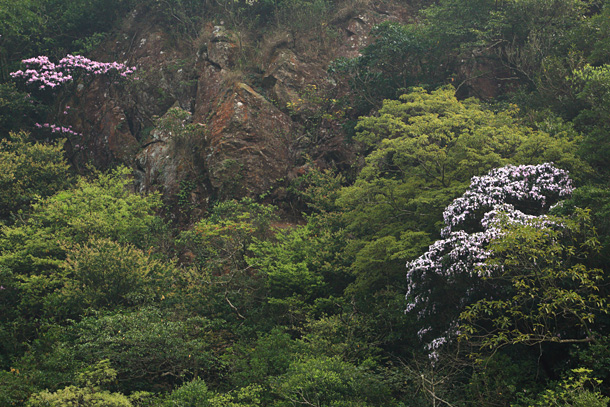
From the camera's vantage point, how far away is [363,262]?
52.6 ft

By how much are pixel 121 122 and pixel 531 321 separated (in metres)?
23.3

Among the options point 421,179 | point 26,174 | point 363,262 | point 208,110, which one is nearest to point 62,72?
point 26,174

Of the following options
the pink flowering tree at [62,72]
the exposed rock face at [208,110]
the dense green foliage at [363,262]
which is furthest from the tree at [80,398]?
the pink flowering tree at [62,72]

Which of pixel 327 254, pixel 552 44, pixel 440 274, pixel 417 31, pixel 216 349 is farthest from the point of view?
pixel 417 31

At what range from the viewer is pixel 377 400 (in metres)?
11.9

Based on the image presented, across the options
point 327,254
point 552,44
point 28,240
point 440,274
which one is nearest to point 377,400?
point 440,274

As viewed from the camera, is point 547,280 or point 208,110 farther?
point 208,110

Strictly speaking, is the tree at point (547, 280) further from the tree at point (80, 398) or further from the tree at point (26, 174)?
the tree at point (26, 174)

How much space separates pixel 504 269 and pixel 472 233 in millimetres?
1789

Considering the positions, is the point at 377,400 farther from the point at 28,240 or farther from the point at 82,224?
the point at 28,240

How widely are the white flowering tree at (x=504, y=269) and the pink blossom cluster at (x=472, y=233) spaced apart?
0.02 meters

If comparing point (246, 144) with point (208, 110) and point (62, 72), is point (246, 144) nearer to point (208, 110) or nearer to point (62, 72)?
point (208, 110)

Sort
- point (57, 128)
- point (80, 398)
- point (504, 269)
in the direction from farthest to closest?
1. point (57, 128)
2. point (504, 269)
3. point (80, 398)

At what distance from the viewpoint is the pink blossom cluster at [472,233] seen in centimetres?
1246
